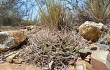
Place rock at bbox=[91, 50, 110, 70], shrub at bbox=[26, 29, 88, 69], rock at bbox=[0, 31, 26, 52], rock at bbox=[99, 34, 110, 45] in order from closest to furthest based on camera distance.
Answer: rock at bbox=[91, 50, 110, 70] < shrub at bbox=[26, 29, 88, 69] < rock at bbox=[99, 34, 110, 45] < rock at bbox=[0, 31, 26, 52]

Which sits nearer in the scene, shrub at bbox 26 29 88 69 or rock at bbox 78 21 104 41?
shrub at bbox 26 29 88 69

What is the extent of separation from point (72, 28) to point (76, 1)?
3.98ft

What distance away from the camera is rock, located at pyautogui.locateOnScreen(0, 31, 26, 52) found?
384cm

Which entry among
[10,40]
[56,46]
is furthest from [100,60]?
[10,40]

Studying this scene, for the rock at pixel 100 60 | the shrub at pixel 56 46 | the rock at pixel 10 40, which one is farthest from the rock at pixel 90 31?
the rock at pixel 10 40

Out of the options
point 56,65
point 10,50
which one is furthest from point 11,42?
point 56,65

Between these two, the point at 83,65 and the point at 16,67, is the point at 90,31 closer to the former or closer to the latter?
the point at 83,65

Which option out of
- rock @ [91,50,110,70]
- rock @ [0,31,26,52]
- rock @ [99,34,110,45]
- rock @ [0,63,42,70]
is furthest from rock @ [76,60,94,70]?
rock @ [0,31,26,52]

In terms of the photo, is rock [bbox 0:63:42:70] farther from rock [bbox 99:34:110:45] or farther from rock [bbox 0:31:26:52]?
rock [bbox 99:34:110:45]

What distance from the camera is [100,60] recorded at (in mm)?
2934

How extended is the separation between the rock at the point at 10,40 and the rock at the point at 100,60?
1294mm

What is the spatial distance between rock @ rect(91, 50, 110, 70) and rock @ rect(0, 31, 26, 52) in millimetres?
1294

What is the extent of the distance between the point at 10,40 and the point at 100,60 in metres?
1.53

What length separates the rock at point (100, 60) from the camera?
2.88 metres
